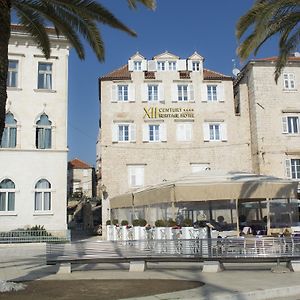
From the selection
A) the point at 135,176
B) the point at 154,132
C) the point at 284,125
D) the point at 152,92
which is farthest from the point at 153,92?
the point at 284,125

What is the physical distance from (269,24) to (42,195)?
18.0m

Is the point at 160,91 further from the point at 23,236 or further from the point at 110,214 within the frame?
the point at 23,236

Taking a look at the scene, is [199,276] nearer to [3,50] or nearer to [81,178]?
[3,50]

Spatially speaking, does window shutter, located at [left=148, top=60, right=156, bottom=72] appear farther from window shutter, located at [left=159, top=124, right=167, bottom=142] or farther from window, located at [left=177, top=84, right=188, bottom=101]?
window shutter, located at [left=159, top=124, right=167, bottom=142]

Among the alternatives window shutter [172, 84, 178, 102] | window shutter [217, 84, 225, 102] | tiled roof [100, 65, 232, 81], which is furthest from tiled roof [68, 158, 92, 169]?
window shutter [217, 84, 225, 102]

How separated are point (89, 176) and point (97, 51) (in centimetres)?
5082

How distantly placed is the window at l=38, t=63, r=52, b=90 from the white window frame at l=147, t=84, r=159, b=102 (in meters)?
8.62

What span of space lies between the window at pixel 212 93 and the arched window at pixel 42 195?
14485mm

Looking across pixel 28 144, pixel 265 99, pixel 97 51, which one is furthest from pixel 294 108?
pixel 97 51

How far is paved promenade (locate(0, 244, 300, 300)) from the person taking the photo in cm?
938

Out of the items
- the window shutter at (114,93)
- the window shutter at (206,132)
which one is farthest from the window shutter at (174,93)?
the window shutter at (114,93)

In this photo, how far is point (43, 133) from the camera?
28.5 meters

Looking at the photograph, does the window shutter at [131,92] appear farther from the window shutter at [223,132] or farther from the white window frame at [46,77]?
the white window frame at [46,77]

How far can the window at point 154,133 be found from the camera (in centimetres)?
3472
